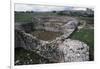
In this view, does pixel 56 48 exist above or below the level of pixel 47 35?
below

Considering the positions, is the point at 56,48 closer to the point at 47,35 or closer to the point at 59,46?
the point at 59,46

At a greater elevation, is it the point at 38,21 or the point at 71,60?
the point at 38,21

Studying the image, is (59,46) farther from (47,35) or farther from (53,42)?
(47,35)

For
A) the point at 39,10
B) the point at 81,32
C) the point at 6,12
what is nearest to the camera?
the point at 6,12

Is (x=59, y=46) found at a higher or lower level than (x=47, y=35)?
lower

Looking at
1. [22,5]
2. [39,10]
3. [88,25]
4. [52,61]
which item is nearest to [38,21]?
[39,10]

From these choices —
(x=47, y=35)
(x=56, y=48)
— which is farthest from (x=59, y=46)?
(x=47, y=35)

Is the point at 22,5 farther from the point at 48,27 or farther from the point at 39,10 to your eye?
the point at 48,27

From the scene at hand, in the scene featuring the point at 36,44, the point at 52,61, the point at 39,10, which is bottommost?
the point at 52,61
